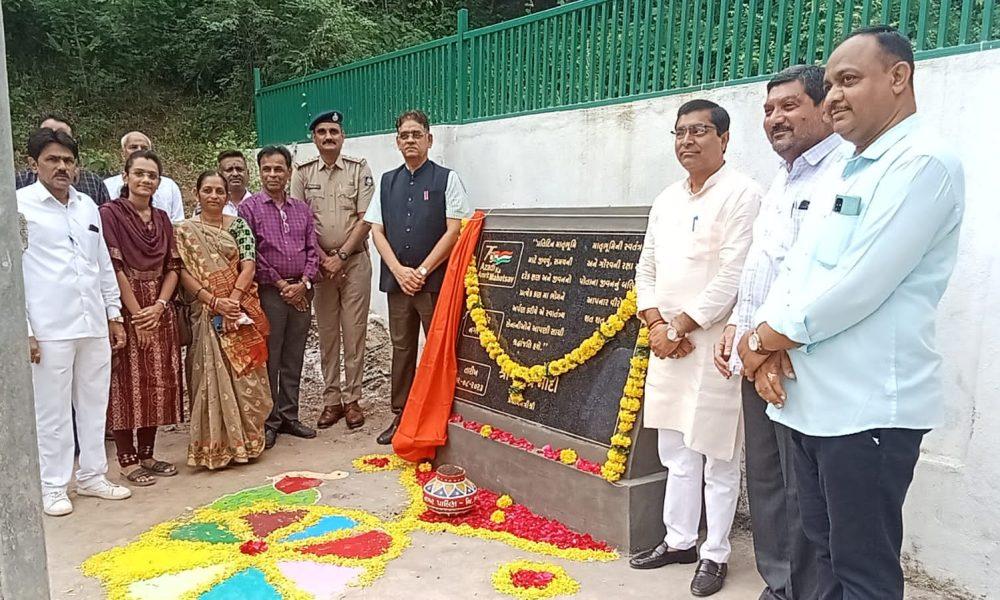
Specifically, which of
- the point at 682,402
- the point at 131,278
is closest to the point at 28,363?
the point at 682,402

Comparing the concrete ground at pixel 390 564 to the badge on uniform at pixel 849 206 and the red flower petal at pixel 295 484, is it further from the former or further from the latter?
the badge on uniform at pixel 849 206

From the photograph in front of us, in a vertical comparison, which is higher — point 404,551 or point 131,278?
point 131,278

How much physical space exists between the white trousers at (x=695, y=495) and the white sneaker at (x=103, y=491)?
2.87 metres

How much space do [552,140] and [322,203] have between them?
5.36 feet

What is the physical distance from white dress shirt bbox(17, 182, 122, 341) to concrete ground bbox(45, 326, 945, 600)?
0.95 meters

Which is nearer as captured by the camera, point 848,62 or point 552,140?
point 848,62

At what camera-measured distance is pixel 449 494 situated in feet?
11.9

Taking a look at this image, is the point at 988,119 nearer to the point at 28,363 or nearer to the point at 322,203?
the point at 28,363

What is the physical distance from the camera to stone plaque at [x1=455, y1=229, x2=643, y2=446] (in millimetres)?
3521

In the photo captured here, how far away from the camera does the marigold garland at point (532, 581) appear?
2.94 m

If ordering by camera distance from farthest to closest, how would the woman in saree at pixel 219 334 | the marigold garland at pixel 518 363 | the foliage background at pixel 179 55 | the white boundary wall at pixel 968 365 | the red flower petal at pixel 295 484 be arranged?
the foliage background at pixel 179 55 < the woman in saree at pixel 219 334 < the red flower petal at pixel 295 484 < the marigold garland at pixel 518 363 < the white boundary wall at pixel 968 365

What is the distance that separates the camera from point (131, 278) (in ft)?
13.6

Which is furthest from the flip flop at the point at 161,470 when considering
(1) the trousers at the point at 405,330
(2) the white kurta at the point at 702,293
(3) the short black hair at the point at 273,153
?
(2) the white kurta at the point at 702,293

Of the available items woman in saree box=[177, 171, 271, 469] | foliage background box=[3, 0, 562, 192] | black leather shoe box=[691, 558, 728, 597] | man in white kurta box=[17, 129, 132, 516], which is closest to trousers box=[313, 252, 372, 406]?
woman in saree box=[177, 171, 271, 469]
